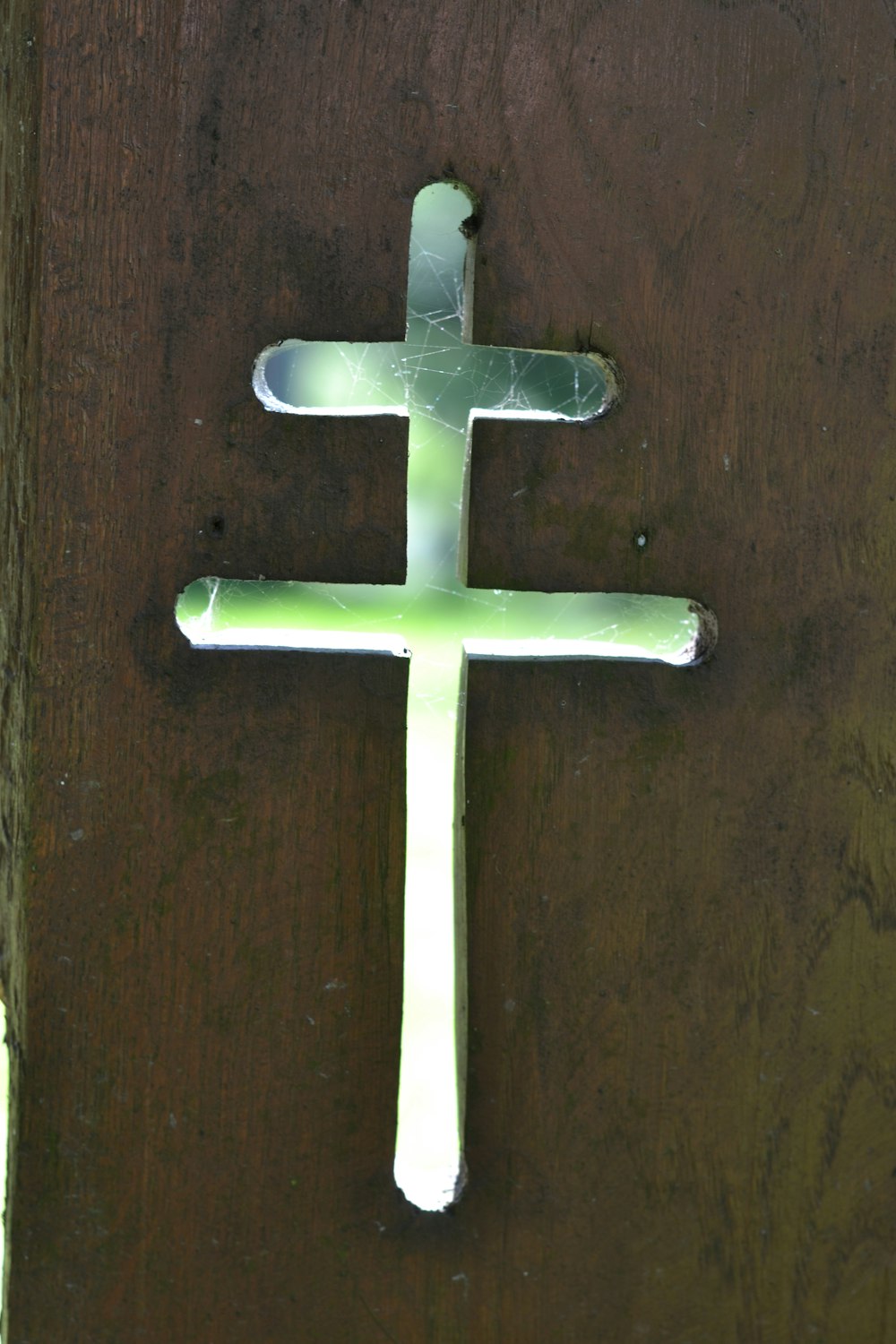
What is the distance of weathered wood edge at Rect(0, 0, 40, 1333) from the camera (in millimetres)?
1032

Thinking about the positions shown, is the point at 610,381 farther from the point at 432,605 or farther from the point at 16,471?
the point at 16,471

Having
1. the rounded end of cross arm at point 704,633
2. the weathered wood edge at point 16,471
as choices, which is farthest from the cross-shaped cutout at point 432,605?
the weathered wood edge at point 16,471

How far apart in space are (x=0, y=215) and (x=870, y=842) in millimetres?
792

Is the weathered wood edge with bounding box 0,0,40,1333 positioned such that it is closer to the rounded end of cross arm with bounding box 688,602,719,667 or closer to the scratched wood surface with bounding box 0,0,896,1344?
the scratched wood surface with bounding box 0,0,896,1344

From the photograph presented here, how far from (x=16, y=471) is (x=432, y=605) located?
0.32 m

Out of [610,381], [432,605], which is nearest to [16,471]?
[432,605]

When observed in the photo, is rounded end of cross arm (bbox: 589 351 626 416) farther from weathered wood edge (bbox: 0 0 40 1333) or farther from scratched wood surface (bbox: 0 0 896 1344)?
weathered wood edge (bbox: 0 0 40 1333)

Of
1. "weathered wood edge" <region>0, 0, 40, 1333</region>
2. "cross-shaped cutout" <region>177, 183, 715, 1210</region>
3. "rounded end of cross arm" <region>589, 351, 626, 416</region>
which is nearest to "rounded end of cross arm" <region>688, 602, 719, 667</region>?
"cross-shaped cutout" <region>177, 183, 715, 1210</region>

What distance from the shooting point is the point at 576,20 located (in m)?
1.03

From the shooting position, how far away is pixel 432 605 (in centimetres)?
103

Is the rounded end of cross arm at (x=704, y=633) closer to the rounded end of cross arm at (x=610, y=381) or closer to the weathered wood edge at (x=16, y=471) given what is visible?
the rounded end of cross arm at (x=610, y=381)

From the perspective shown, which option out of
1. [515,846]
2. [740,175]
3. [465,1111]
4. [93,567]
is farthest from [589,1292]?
[740,175]

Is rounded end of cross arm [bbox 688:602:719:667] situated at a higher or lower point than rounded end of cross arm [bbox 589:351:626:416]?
lower

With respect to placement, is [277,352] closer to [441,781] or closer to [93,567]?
[93,567]
